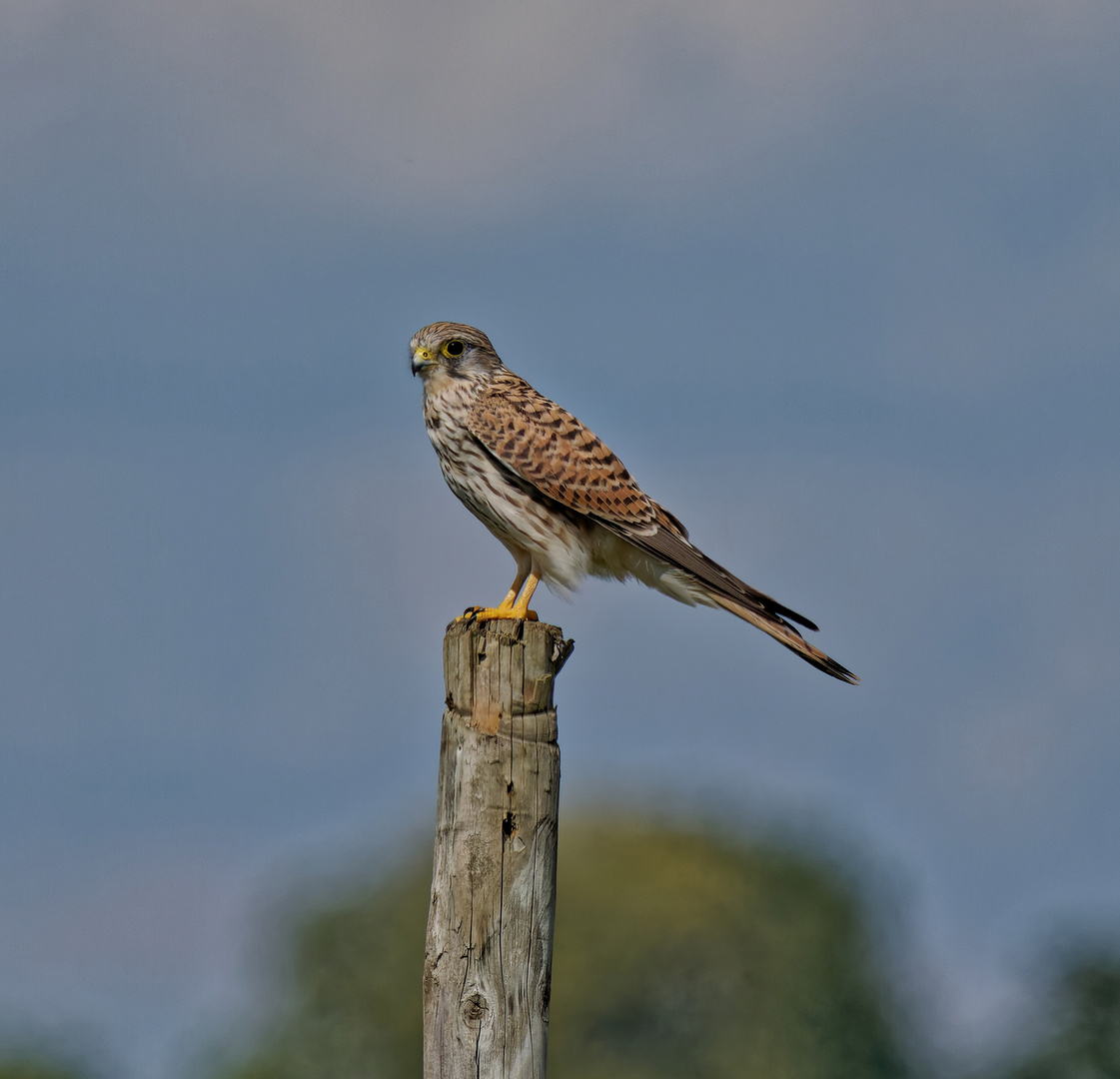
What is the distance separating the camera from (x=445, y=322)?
25.7 feet

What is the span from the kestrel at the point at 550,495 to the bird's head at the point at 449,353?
0.4 inches

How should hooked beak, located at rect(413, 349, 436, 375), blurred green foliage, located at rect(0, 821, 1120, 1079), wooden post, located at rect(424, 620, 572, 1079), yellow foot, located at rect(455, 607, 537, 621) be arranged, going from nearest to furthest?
wooden post, located at rect(424, 620, 572, 1079), yellow foot, located at rect(455, 607, 537, 621), hooked beak, located at rect(413, 349, 436, 375), blurred green foliage, located at rect(0, 821, 1120, 1079)

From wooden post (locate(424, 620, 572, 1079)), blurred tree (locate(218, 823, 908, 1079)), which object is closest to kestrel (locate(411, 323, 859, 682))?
wooden post (locate(424, 620, 572, 1079))

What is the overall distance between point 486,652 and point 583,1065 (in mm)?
15394

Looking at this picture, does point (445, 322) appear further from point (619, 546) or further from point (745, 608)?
point (745, 608)

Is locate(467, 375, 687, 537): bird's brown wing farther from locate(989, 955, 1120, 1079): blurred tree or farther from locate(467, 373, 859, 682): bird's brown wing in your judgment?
locate(989, 955, 1120, 1079): blurred tree

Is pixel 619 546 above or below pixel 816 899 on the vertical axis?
below

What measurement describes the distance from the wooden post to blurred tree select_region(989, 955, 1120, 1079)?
582 inches

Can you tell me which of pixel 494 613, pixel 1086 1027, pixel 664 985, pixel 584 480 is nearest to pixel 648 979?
pixel 664 985

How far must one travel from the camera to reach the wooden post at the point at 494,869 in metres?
5.09

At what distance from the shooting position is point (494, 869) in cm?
519

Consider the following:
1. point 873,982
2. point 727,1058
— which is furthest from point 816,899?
point 727,1058

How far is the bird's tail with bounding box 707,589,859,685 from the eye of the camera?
22.1ft

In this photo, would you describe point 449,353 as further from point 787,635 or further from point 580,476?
point 787,635
